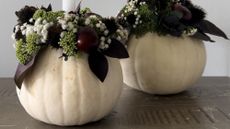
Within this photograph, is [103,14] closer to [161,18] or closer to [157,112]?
[161,18]

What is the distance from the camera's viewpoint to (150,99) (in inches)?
30.0

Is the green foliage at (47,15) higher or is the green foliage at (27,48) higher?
the green foliage at (47,15)

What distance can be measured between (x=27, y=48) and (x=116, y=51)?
14 centimetres

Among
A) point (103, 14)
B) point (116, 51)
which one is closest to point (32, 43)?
point (116, 51)

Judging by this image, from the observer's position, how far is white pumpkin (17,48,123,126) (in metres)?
0.54

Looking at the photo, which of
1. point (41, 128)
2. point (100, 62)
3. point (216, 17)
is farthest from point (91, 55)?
point (216, 17)

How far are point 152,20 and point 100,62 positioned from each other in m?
0.22

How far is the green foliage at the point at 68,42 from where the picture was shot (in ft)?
1.71

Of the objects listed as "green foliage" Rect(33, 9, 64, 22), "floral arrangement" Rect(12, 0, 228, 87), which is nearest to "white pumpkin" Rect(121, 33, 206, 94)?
"floral arrangement" Rect(12, 0, 228, 87)

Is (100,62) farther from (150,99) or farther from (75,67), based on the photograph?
(150,99)

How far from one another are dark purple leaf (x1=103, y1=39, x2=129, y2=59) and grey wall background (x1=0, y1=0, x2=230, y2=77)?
0.54 metres

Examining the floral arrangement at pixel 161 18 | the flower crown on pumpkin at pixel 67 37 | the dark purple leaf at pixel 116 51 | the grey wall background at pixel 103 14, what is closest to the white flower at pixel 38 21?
the flower crown on pumpkin at pixel 67 37

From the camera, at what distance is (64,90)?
21.4 inches

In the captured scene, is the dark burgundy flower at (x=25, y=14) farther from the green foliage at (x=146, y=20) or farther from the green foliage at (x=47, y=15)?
the green foliage at (x=146, y=20)
